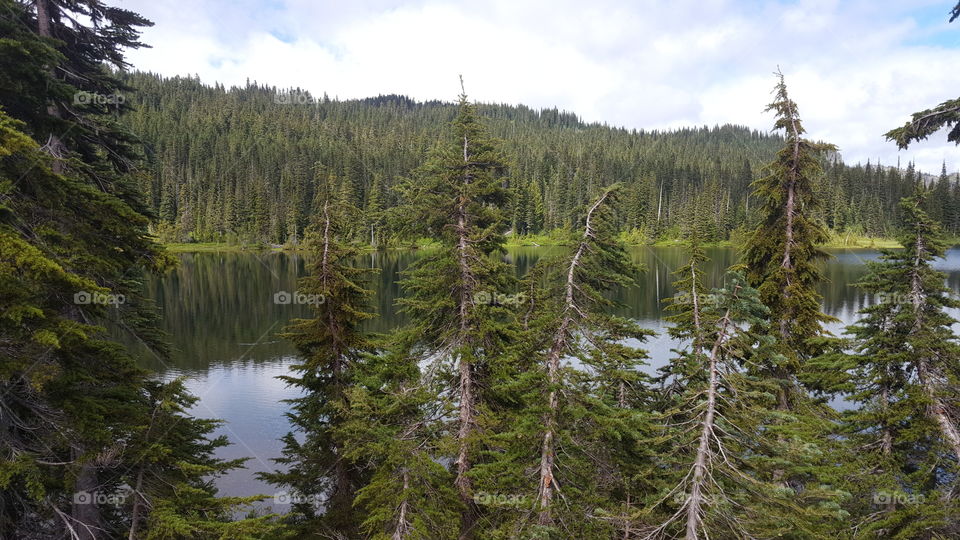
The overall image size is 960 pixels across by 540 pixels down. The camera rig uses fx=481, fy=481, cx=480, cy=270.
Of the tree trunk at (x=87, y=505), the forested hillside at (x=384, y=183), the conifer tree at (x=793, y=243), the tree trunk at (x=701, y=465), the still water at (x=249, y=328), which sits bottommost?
the still water at (x=249, y=328)

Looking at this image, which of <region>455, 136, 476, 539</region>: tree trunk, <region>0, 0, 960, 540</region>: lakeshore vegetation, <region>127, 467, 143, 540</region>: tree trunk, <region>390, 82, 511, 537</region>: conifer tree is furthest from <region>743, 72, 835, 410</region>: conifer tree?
<region>127, 467, 143, 540</region>: tree trunk

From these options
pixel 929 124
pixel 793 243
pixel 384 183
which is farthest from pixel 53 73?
pixel 384 183

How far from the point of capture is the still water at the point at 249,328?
24578 millimetres

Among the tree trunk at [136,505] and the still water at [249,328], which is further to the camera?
the still water at [249,328]

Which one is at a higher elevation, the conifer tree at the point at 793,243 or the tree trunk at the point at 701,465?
the conifer tree at the point at 793,243

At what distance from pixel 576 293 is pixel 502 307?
3.19m

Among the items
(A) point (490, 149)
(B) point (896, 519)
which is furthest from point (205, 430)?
(B) point (896, 519)

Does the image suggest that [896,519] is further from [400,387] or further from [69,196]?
[69,196]

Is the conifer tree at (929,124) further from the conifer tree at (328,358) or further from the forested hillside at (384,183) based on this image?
the forested hillside at (384,183)

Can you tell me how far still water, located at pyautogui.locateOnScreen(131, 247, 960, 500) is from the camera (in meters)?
24.6

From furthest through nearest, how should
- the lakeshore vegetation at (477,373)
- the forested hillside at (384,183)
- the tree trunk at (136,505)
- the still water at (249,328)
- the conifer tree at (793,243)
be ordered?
the forested hillside at (384,183) → the still water at (249,328) → the conifer tree at (793,243) → the tree trunk at (136,505) → the lakeshore vegetation at (477,373)

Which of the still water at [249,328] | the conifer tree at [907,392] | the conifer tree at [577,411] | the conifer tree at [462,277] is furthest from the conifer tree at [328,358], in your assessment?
the conifer tree at [907,392]

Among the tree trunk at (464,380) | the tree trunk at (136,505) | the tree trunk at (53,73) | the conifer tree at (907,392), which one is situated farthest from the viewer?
the tree trunk at (464,380)

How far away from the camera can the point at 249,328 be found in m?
44.9
